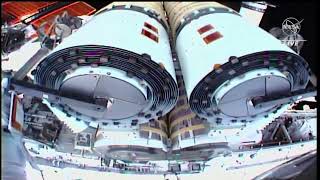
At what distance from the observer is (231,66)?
1096mm

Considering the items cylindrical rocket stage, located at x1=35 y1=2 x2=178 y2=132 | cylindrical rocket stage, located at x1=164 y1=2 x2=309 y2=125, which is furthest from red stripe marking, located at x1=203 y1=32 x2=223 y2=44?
cylindrical rocket stage, located at x1=35 y1=2 x2=178 y2=132

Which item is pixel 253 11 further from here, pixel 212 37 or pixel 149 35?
pixel 149 35

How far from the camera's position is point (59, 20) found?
1161 millimetres

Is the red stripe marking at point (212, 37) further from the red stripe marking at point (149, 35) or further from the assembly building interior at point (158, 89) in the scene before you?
the red stripe marking at point (149, 35)

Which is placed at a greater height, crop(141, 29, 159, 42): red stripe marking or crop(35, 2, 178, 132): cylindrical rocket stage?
crop(141, 29, 159, 42): red stripe marking

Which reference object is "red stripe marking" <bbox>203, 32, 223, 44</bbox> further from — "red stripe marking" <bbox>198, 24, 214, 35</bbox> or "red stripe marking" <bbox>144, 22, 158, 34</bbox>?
"red stripe marking" <bbox>144, 22, 158, 34</bbox>

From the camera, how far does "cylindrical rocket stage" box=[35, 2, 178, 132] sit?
42.3 inches

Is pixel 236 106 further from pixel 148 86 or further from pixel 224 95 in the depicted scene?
pixel 148 86

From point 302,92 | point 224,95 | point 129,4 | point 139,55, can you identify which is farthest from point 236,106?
point 129,4

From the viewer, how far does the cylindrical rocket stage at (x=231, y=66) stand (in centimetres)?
110

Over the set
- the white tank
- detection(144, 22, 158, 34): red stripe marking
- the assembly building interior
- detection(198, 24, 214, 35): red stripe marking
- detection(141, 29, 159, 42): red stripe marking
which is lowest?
the assembly building interior

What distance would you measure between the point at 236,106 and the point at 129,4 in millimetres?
417

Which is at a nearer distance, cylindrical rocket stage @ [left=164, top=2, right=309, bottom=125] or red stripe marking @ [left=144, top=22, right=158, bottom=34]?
cylindrical rocket stage @ [left=164, top=2, right=309, bottom=125]

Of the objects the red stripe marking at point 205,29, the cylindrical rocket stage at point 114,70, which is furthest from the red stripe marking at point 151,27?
the red stripe marking at point 205,29
